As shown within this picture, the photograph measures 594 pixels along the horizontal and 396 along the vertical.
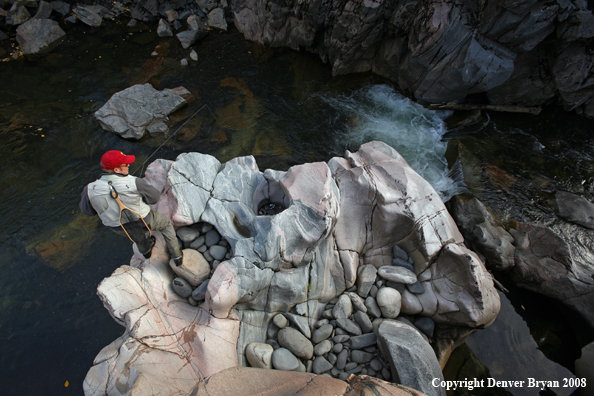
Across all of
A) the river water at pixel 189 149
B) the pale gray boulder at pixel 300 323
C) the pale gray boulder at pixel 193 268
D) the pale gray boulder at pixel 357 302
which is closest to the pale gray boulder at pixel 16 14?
the river water at pixel 189 149

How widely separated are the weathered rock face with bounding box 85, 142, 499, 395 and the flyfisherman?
81cm

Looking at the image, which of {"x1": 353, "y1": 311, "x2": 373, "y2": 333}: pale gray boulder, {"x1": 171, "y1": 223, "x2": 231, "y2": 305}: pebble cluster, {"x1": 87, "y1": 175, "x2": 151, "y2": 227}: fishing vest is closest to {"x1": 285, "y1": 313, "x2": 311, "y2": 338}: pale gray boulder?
{"x1": 353, "y1": 311, "x2": 373, "y2": 333}: pale gray boulder

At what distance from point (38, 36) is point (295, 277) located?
52.6 feet

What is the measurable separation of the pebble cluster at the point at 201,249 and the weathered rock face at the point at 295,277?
4 centimetres

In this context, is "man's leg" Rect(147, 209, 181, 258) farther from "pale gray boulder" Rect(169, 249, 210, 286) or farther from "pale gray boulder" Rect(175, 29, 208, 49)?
"pale gray boulder" Rect(175, 29, 208, 49)

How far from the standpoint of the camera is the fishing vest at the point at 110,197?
422cm

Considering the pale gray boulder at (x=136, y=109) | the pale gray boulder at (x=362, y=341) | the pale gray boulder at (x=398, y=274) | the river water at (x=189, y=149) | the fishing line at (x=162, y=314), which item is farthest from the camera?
the pale gray boulder at (x=136, y=109)

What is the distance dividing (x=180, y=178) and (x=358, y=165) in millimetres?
3627

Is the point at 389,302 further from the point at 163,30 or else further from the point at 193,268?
the point at 163,30

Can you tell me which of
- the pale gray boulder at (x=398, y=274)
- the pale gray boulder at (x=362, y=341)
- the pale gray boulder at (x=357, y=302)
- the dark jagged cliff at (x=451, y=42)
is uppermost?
the dark jagged cliff at (x=451, y=42)

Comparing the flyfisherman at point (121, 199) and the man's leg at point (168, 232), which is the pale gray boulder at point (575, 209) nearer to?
the man's leg at point (168, 232)

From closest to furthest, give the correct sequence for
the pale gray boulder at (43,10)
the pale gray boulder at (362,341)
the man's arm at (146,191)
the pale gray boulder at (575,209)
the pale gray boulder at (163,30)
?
the man's arm at (146,191) < the pale gray boulder at (362,341) < the pale gray boulder at (575,209) < the pale gray boulder at (163,30) < the pale gray boulder at (43,10)

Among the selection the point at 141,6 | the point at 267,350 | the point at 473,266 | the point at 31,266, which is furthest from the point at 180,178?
the point at 141,6

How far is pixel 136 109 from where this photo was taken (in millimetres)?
10133
